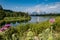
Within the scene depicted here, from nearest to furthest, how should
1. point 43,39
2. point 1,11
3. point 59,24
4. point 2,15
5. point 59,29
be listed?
point 43,39
point 59,29
point 59,24
point 2,15
point 1,11

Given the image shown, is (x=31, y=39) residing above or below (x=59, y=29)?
above

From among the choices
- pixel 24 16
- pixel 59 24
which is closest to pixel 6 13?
pixel 24 16

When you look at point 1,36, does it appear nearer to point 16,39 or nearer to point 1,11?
point 16,39

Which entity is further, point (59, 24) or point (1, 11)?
point (1, 11)

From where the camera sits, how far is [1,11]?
2883 centimetres

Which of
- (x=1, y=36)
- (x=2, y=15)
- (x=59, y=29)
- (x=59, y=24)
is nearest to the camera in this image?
(x=1, y=36)

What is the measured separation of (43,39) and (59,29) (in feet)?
13.4

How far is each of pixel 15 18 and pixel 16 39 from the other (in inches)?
1046

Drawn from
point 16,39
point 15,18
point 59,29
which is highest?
point 16,39

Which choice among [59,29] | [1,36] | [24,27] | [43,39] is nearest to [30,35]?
[43,39]

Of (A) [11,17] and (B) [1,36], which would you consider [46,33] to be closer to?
(B) [1,36]

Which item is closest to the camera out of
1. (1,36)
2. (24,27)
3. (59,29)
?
(1,36)

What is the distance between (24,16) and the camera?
98.7 ft

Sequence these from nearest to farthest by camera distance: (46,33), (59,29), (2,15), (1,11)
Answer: (46,33), (59,29), (2,15), (1,11)
